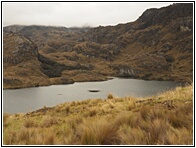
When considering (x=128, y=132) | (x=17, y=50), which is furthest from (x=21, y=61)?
(x=128, y=132)

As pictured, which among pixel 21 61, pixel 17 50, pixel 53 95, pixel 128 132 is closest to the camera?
pixel 128 132

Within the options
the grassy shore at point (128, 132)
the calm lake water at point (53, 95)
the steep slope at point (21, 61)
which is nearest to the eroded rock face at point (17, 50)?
the steep slope at point (21, 61)

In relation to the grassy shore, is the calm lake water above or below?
below

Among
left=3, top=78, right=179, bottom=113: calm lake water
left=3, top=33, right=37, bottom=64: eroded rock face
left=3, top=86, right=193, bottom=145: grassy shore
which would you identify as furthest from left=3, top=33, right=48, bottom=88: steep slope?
left=3, top=86, right=193, bottom=145: grassy shore

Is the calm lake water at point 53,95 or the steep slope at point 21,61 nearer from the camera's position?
the calm lake water at point 53,95

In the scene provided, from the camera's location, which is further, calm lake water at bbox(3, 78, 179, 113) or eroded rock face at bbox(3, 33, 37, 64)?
eroded rock face at bbox(3, 33, 37, 64)

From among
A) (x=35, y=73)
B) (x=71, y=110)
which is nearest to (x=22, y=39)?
(x=35, y=73)

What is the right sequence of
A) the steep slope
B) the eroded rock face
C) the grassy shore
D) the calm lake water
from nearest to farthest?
the grassy shore
the calm lake water
the steep slope
the eroded rock face

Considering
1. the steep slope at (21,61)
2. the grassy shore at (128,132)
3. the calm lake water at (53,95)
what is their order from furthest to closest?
the steep slope at (21,61) < the calm lake water at (53,95) < the grassy shore at (128,132)

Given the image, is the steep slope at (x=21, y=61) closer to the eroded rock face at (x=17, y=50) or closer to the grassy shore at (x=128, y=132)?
the eroded rock face at (x=17, y=50)

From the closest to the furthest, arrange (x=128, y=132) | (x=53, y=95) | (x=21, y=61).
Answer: (x=128, y=132)
(x=53, y=95)
(x=21, y=61)

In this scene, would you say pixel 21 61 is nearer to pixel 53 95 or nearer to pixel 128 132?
pixel 53 95

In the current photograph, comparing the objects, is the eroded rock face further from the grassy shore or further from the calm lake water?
the grassy shore
